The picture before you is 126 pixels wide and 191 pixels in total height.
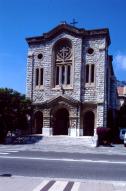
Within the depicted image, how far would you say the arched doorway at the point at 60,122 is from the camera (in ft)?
131

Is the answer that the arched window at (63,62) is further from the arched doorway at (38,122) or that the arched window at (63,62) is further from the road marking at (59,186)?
the road marking at (59,186)

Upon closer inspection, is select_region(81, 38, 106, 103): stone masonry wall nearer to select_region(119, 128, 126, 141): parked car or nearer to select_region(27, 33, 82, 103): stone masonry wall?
select_region(27, 33, 82, 103): stone masonry wall

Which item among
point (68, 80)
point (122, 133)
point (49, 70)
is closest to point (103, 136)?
point (122, 133)

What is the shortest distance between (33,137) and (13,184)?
1067 inches

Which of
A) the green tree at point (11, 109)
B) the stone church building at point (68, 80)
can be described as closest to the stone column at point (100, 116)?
the stone church building at point (68, 80)

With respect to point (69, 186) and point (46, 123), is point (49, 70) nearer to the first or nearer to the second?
point (46, 123)

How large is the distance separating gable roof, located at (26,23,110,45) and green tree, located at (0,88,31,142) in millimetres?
8552

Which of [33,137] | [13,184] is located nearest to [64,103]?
[33,137]

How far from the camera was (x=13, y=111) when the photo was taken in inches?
1371

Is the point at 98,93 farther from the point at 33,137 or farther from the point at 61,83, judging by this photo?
the point at 33,137

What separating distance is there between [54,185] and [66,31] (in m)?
31.7

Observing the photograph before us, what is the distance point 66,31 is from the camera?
132ft

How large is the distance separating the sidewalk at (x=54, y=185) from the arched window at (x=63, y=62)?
29.2m

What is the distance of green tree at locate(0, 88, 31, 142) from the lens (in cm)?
3406
